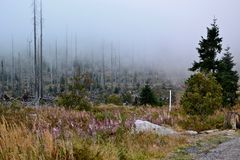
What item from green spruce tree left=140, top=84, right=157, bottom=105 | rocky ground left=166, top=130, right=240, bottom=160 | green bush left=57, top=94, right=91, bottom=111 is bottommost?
green spruce tree left=140, top=84, right=157, bottom=105

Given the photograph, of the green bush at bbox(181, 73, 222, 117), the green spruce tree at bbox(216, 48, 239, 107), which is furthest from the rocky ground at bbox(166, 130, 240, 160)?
the green spruce tree at bbox(216, 48, 239, 107)

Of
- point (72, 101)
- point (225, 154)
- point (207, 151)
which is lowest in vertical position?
point (72, 101)

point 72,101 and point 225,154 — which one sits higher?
point 225,154

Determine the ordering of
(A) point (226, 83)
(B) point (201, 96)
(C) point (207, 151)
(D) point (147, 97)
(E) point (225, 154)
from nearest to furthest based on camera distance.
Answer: (E) point (225, 154)
(C) point (207, 151)
(B) point (201, 96)
(A) point (226, 83)
(D) point (147, 97)

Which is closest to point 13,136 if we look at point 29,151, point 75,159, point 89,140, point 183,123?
point 29,151

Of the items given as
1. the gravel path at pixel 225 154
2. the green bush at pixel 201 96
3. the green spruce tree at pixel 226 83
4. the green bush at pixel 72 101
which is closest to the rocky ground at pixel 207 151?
the gravel path at pixel 225 154

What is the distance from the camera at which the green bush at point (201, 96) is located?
2259 cm

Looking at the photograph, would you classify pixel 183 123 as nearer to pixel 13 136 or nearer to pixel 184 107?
pixel 184 107

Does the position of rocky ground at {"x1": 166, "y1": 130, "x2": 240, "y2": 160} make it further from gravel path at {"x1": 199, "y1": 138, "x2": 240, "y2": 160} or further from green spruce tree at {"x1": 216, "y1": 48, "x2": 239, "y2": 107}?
green spruce tree at {"x1": 216, "y1": 48, "x2": 239, "y2": 107}

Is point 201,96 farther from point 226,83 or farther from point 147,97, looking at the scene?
point 147,97

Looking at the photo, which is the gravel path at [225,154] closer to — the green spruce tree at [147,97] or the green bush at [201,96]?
the green bush at [201,96]

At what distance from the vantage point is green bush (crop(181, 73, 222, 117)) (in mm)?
22594

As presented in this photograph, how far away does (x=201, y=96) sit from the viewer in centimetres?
2286

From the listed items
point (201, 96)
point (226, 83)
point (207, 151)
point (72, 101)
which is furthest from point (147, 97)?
point (207, 151)
